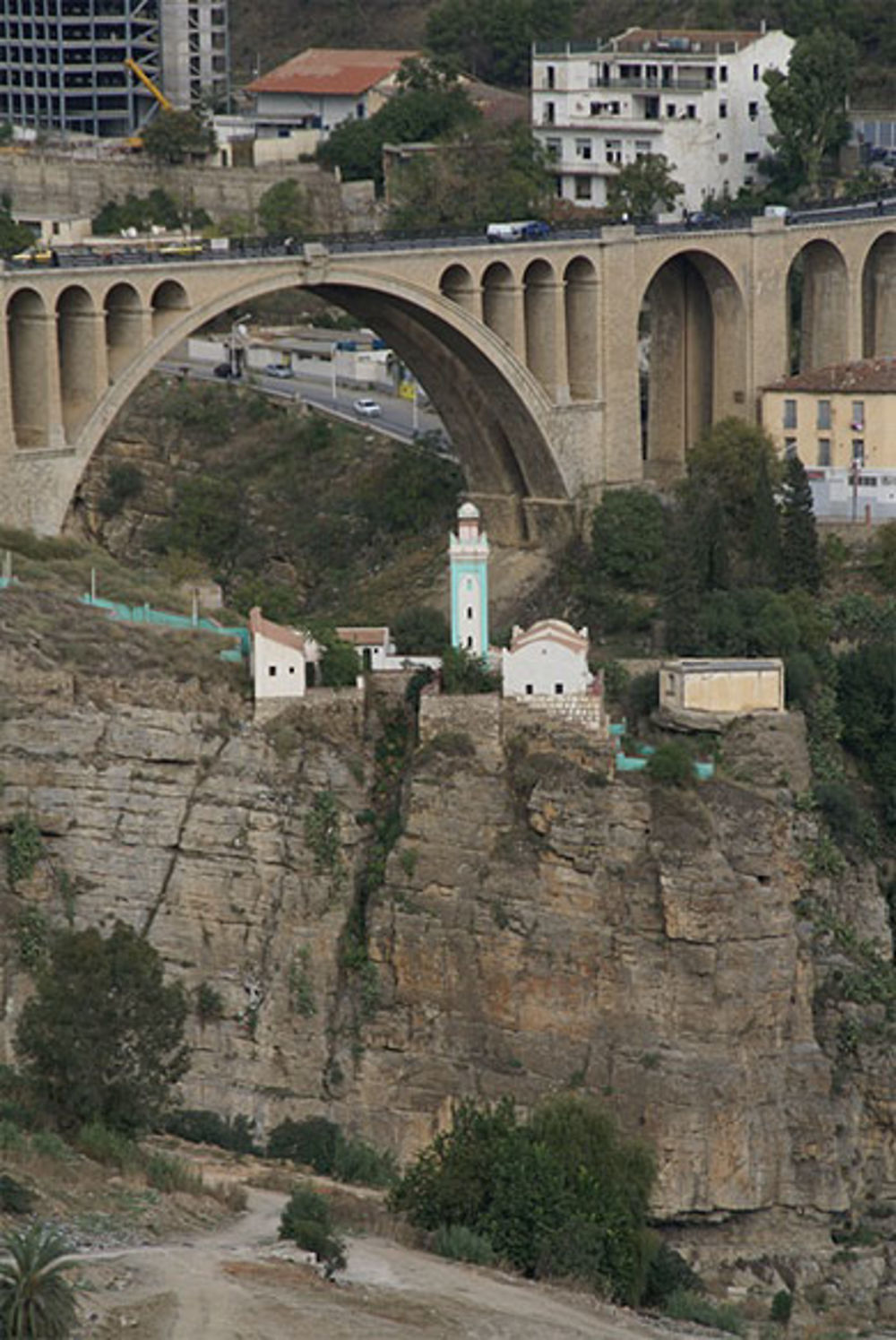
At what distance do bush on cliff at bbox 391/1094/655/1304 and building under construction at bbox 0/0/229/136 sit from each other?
78.4 m

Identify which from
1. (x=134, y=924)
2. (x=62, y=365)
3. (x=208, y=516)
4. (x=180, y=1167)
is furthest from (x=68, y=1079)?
(x=208, y=516)

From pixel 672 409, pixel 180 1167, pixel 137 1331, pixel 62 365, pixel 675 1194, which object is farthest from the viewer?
pixel 672 409

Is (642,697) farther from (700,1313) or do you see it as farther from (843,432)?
(843,432)

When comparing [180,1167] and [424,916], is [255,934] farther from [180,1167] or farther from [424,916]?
[180,1167]

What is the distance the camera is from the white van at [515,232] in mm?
92812

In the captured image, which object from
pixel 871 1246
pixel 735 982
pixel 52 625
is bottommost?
pixel 871 1246

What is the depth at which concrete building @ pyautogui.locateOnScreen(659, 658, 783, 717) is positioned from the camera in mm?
74750

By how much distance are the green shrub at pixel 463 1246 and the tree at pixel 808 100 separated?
67.1 meters

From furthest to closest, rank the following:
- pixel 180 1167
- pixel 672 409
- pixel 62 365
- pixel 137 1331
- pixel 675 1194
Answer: pixel 672 409 < pixel 62 365 < pixel 675 1194 < pixel 180 1167 < pixel 137 1331

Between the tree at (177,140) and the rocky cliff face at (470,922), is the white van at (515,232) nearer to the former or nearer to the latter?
the rocky cliff face at (470,922)

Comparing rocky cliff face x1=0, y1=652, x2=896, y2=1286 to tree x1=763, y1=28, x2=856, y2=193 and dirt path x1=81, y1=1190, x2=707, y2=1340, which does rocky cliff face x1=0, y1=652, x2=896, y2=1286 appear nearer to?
dirt path x1=81, y1=1190, x2=707, y2=1340

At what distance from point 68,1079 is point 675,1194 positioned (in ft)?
45.0

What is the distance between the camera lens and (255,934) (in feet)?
236

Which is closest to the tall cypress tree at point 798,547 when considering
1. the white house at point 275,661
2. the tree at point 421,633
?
the tree at point 421,633
